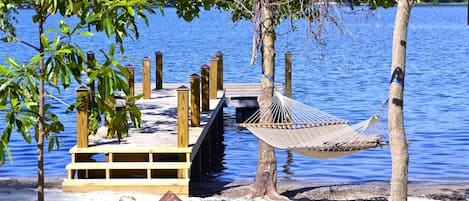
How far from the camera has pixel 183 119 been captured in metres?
10.5

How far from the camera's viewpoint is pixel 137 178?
10680mm

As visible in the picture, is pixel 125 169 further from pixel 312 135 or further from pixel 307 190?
pixel 307 190

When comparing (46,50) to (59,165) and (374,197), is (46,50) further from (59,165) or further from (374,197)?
(59,165)

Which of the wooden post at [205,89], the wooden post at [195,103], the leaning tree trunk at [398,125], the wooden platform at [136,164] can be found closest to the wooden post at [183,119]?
the wooden platform at [136,164]

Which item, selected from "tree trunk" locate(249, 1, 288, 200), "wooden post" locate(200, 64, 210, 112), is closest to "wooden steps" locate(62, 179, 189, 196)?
"tree trunk" locate(249, 1, 288, 200)

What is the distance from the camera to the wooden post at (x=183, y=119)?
34.4 ft

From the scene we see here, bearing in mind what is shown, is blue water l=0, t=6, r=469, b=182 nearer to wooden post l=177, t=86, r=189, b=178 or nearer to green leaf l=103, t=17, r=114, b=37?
wooden post l=177, t=86, r=189, b=178

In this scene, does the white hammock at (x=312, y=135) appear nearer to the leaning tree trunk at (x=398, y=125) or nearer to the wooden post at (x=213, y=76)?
the leaning tree trunk at (x=398, y=125)

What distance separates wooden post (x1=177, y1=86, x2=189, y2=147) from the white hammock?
0.69m

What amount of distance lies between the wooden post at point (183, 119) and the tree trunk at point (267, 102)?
0.87 metres

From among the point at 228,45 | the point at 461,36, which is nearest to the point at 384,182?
the point at 228,45

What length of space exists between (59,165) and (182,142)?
5.46 meters

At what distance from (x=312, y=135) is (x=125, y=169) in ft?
7.14

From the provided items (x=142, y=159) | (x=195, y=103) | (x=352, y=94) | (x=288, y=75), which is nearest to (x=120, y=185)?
(x=142, y=159)
